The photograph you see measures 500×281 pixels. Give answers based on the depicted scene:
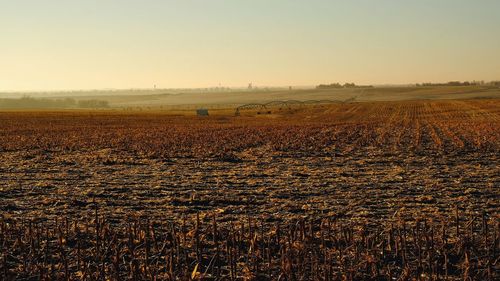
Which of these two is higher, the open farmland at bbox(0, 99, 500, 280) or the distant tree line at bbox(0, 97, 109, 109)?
the open farmland at bbox(0, 99, 500, 280)

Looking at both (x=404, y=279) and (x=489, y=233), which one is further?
(x=489, y=233)

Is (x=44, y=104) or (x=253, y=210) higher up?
(x=253, y=210)

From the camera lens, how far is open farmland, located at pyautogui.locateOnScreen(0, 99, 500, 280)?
311 inches

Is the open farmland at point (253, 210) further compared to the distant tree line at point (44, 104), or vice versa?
the distant tree line at point (44, 104)

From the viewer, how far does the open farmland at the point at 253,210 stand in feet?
25.9

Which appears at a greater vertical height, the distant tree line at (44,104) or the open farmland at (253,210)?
the open farmland at (253,210)

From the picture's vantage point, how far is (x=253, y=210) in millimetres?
12250

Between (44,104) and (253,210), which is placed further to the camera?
(44,104)

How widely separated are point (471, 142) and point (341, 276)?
22130 mm

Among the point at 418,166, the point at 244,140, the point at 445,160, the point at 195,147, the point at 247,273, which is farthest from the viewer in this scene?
the point at 244,140

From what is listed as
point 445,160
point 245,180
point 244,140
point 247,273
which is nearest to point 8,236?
point 247,273

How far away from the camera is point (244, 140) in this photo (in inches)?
1218

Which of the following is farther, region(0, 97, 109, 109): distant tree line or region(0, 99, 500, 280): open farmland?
region(0, 97, 109, 109): distant tree line

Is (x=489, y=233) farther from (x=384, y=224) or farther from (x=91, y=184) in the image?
(x=91, y=184)
